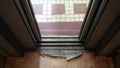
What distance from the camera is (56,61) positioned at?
2.09 meters

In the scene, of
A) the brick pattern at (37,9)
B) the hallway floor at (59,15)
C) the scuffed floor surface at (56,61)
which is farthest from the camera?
the brick pattern at (37,9)

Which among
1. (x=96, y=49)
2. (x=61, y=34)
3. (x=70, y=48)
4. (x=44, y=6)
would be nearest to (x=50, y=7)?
(x=44, y=6)

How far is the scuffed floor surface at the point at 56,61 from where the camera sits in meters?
2.07

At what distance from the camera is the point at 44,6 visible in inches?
92.7

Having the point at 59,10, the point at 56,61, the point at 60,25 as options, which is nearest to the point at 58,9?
the point at 59,10

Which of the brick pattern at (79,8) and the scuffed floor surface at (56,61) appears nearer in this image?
the scuffed floor surface at (56,61)

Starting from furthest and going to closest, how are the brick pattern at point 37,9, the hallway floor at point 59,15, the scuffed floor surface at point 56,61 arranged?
the brick pattern at point 37,9 < the hallway floor at point 59,15 < the scuffed floor surface at point 56,61

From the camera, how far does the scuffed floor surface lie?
6.80 ft

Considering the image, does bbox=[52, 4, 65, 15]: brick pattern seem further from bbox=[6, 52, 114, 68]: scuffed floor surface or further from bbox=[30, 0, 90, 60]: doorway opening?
bbox=[6, 52, 114, 68]: scuffed floor surface

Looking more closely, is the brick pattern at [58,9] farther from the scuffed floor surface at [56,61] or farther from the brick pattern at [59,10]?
the scuffed floor surface at [56,61]

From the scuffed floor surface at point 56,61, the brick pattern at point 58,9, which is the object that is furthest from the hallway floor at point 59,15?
the scuffed floor surface at point 56,61

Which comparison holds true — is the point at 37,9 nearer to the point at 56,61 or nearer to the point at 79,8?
the point at 79,8

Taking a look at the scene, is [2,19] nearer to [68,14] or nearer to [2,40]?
[2,40]

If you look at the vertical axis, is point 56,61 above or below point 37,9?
below
